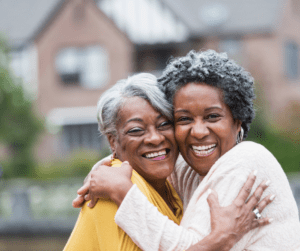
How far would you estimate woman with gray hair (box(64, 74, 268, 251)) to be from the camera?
7.59ft

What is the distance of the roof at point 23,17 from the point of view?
64.6 feet

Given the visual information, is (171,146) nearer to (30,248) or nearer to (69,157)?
(30,248)

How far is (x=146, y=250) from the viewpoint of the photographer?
2229 millimetres

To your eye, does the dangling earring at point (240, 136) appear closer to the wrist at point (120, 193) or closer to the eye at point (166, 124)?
the eye at point (166, 124)

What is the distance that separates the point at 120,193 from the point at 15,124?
51.2 feet

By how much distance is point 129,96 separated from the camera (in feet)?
8.48

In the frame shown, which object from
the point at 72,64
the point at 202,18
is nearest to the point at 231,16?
the point at 202,18

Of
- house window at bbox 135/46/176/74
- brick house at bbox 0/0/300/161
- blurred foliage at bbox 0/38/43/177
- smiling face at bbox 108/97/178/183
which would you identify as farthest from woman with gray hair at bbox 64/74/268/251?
house window at bbox 135/46/176/74

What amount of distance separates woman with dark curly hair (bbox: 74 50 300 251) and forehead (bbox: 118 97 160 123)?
17 cm

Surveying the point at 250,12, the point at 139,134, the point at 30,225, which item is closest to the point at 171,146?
the point at 139,134

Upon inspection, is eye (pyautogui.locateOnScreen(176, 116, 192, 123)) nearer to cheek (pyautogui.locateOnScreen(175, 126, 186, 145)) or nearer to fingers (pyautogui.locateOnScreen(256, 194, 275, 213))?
cheek (pyautogui.locateOnScreen(175, 126, 186, 145))

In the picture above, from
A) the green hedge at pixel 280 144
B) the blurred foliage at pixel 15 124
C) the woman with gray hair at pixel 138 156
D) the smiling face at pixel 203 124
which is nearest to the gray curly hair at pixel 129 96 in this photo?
the woman with gray hair at pixel 138 156

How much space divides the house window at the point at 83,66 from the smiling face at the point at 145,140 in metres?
16.9

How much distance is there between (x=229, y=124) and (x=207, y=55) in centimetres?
46
